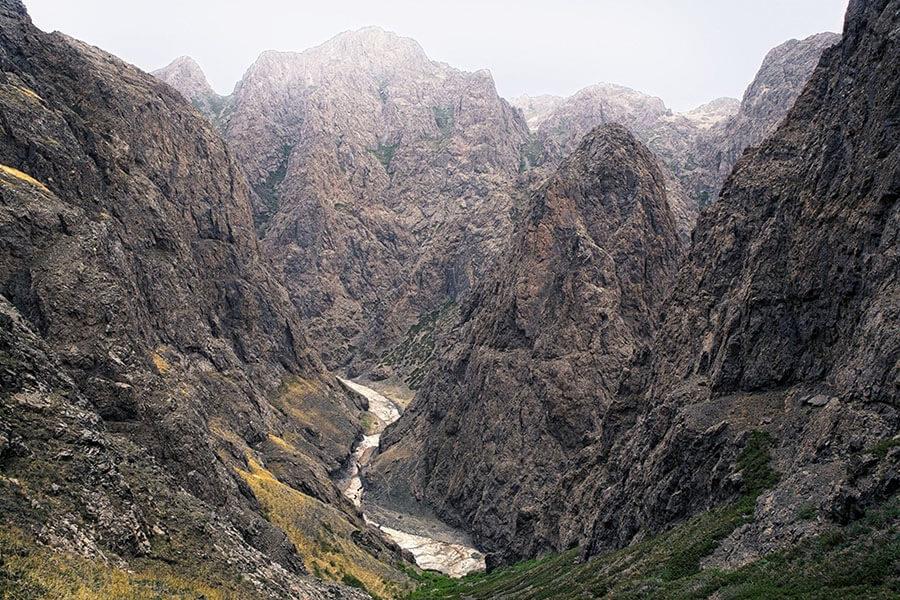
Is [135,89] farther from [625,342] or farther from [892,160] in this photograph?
[892,160]

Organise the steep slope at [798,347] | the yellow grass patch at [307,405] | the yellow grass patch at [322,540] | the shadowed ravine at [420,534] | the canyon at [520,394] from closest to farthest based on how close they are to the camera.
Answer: the canyon at [520,394]
the steep slope at [798,347]
the yellow grass patch at [322,540]
the shadowed ravine at [420,534]
the yellow grass patch at [307,405]

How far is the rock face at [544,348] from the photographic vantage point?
102 meters

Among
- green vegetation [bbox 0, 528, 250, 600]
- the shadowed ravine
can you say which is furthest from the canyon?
the shadowed ravine

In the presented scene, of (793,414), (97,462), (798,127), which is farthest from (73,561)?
(798,127)

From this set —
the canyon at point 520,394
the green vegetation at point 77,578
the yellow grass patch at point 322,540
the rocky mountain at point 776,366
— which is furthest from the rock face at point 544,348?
the green vegetation at point 77,578

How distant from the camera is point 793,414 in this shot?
137 ft

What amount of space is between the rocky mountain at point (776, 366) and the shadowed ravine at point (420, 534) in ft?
45.5

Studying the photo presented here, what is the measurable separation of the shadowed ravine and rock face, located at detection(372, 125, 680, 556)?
3330 millimetres

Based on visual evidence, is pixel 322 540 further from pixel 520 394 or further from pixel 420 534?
pixel 520 394

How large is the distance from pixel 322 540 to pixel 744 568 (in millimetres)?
43471

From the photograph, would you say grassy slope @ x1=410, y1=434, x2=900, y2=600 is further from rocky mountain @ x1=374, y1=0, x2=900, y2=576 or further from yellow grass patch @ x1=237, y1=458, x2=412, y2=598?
yellow grass patch @ x1=237, y1=458, x2=412, y2=598

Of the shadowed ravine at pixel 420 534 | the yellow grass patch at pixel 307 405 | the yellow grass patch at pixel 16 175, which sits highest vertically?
the yellow grass patch at pixel 16 175

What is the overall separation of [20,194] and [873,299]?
5713cm

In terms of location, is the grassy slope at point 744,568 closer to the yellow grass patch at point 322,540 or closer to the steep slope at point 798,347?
the steep slope at point 798,347
